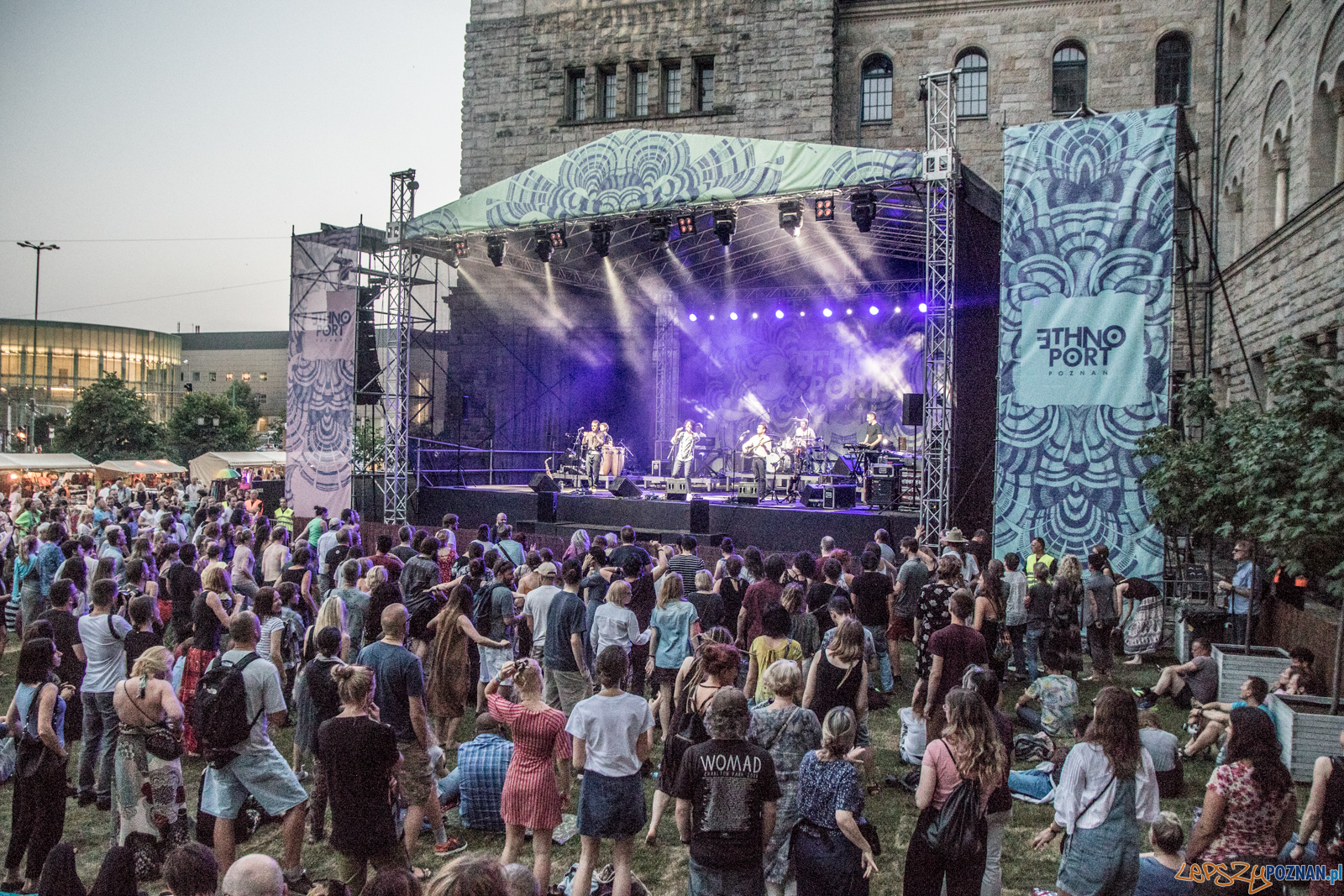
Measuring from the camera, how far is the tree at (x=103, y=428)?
113ft

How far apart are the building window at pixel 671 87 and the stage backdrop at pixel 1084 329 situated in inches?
554

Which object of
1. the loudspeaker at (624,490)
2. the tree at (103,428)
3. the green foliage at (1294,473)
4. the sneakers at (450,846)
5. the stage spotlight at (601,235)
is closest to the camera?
the sneakers at (450,846)

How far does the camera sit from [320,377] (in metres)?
18.4

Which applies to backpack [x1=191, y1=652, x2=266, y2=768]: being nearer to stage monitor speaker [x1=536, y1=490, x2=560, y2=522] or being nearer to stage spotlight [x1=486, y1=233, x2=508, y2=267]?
stage monitor speaker [x1=536, y1=490, x2=560, y2=522]

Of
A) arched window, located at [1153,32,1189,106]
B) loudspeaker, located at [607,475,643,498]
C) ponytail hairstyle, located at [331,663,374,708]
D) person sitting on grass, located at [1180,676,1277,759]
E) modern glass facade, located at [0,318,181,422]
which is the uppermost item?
arched window, located at [1153,32,1189,106]

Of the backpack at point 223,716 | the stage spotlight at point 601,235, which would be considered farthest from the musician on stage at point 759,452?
the backpack at point 223,716

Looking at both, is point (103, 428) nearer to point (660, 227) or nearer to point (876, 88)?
point (660, 227)

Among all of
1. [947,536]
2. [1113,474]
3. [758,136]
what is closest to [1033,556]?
[947,536]

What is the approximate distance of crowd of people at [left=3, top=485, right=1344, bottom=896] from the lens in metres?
3.65

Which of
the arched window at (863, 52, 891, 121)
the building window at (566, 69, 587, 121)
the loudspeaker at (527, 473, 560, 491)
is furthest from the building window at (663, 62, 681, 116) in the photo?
the loudspeaker at (527, 473, 560, 491)

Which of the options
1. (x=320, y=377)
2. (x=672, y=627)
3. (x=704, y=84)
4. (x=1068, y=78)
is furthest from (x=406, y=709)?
(x=1068, y=78)

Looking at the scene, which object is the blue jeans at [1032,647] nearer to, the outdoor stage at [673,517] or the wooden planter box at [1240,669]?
the wooden planter box at [1240,669]

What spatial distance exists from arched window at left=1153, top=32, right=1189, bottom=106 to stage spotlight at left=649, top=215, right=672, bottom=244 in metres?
13.9

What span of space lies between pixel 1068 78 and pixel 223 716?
24.0m
